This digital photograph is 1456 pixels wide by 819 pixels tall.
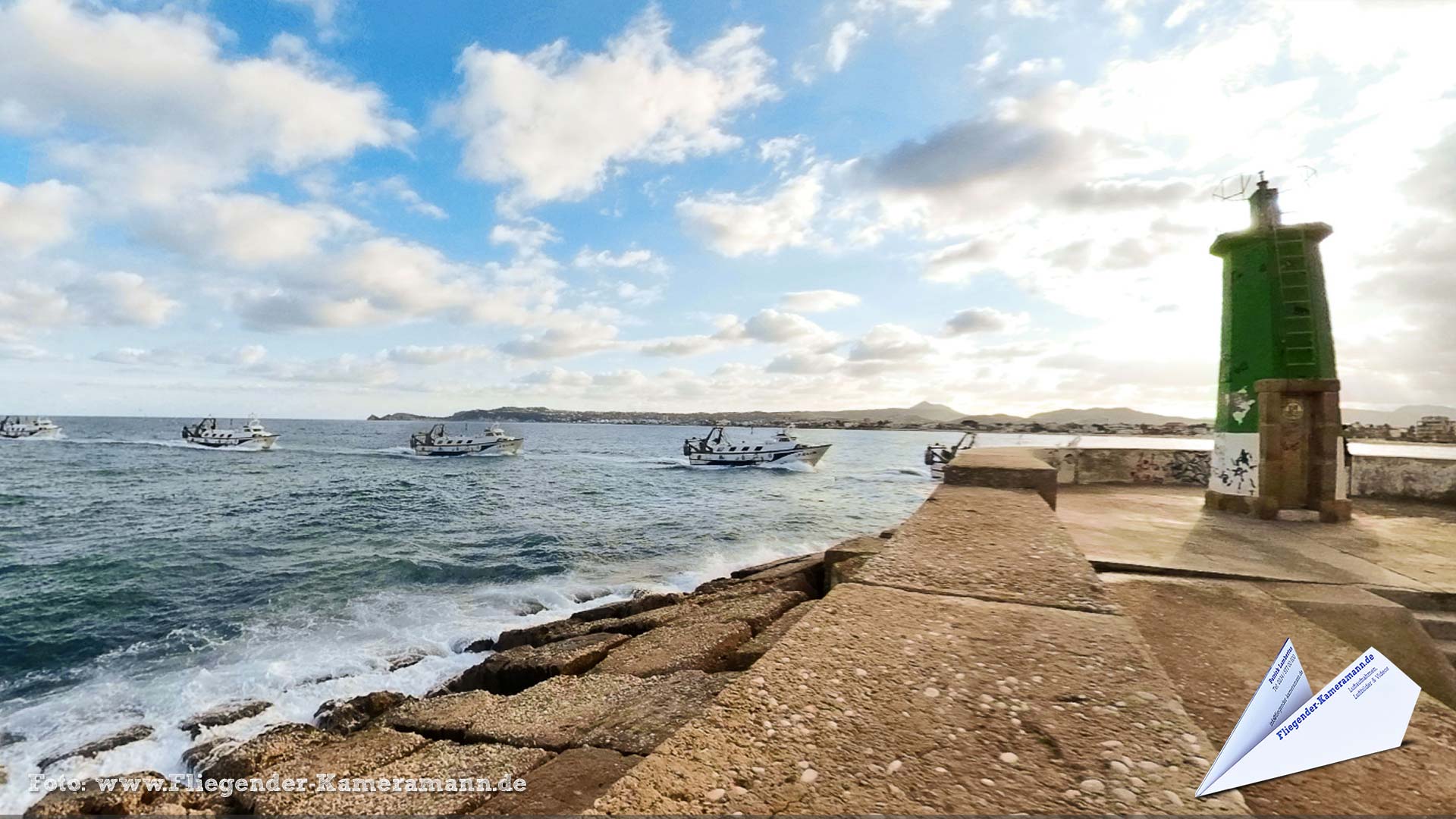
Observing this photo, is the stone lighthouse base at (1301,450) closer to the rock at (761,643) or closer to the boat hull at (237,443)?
the rock at (761,643)

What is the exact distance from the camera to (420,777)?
430cm

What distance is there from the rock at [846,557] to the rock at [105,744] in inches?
346

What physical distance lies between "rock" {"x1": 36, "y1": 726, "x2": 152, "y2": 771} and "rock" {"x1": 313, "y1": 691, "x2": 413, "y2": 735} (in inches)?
77.0

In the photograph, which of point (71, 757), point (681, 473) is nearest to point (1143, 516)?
point (71, 757)

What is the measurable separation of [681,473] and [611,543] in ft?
88.3

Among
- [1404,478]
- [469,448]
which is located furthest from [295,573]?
[469,448]

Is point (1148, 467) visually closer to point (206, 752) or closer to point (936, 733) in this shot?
point (936, 733)

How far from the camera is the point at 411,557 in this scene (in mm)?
16875

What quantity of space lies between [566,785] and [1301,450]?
918 centimetres

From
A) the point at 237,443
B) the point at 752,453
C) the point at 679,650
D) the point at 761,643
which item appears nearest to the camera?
the point at 761,643

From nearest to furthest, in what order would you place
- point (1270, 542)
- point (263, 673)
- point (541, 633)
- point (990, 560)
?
point (990, 560), point (1270, 542), point (263, 673), point (541, 633)

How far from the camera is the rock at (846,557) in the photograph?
301 inches

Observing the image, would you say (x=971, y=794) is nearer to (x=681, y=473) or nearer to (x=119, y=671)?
(x=119, y=671)

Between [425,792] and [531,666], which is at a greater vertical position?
[425,792]
